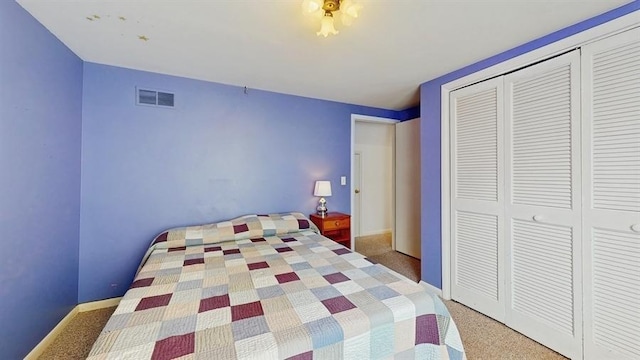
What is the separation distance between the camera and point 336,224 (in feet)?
9.96

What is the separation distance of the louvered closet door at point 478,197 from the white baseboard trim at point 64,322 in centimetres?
336

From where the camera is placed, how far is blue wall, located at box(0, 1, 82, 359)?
1.47 metres

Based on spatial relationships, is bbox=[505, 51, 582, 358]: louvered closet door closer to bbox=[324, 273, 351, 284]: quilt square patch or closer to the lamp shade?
bbox=[324, 273, 351, 284]: quilt square patch

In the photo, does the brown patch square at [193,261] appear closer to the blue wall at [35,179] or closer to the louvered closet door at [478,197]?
the blue wall at [35,179]

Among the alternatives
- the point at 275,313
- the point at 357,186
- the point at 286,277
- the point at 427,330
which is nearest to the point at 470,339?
the point at 427,330

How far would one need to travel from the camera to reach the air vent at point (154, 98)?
2.45 metres

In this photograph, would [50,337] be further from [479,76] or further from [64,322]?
[479,76]

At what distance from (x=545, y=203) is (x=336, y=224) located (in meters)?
1.93

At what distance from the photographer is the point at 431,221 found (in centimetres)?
267

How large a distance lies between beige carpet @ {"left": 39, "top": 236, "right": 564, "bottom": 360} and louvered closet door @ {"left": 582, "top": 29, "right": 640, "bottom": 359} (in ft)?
1.15

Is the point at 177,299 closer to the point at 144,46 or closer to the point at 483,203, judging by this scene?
the point at 144,46

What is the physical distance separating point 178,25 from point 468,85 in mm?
2450

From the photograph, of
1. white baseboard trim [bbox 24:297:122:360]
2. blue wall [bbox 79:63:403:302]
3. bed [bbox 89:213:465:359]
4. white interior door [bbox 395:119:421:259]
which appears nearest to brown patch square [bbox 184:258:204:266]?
bed [bbox 89:213:465:359]

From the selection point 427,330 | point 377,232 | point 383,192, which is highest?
point 383,192
